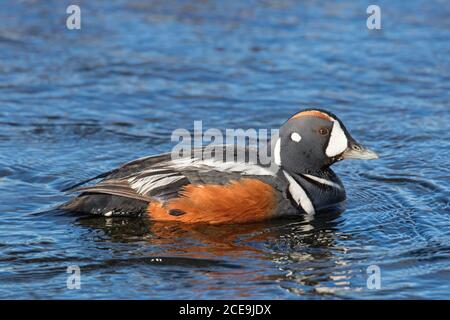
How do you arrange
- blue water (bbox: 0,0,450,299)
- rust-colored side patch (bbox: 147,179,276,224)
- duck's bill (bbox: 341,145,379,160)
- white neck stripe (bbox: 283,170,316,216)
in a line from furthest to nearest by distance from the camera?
duck's bill (bbox: 341,145,379,160) < white neck stripe (bbox: 283,170,316,216) < rust-colored side patch (bbox: 147,179,276,224) < blue water (bbox: 0,0,450,299)

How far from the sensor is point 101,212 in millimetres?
9711

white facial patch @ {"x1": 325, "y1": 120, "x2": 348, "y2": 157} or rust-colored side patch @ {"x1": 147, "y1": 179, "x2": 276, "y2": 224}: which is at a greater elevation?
white facial patch @ {"x1": 325, "y1": 120, "x2": 348, "y2": 157}

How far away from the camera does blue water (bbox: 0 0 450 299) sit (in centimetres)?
830

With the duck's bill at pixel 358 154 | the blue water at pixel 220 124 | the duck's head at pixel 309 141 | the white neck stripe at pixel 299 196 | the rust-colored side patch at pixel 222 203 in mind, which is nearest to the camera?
the blue water at pixel 220 124

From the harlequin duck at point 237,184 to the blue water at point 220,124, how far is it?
16cm

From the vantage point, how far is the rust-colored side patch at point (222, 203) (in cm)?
946

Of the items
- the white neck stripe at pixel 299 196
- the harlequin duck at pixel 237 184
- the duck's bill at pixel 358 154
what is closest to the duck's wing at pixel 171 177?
the harlequin duck at pixel 237 184

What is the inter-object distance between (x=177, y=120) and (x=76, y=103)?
1.53 metres

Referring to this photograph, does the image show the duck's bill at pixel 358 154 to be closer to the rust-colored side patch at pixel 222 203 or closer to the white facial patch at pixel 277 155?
the white facial patch at pixel 277 155

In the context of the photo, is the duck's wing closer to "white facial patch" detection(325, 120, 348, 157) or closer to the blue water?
the blue water

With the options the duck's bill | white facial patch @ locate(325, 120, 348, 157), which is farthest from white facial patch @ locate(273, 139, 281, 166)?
the duck's bill

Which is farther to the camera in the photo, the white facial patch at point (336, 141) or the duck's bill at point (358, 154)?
the duck's bill at point (358, 154)
